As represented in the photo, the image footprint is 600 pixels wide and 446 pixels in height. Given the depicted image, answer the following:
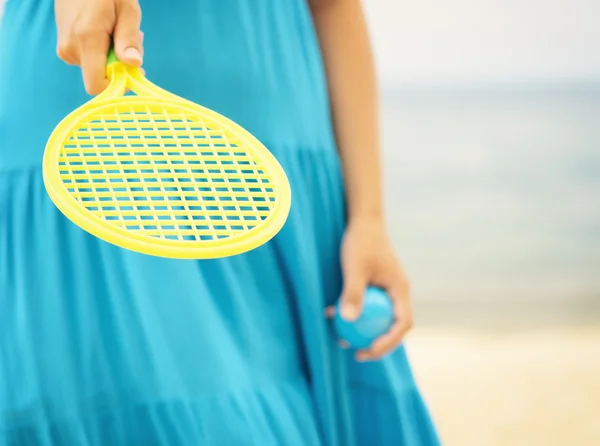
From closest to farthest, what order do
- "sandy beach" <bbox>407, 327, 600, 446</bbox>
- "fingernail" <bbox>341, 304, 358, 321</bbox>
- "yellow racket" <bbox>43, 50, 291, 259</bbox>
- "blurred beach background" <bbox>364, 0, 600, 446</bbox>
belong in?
"yellow racket" <bbox>43, 50, 291, 259</bbox>
"fingernail" <bbox>341, 304, 358, 321</bbox>
"sandy beach" <bbox>407, 327, 600, 446</bbox>
"blurred beach background" <bbox>364, 0, 600, 446</bbox>

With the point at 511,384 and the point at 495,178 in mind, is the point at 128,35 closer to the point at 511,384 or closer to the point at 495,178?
the point at 511,384

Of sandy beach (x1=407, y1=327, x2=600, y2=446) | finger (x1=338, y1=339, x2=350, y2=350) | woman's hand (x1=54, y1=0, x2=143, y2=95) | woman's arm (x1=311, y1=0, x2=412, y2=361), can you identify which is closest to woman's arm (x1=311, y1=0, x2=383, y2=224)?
woman's arm (x1=311, y1=0, x2=412, y2=361)

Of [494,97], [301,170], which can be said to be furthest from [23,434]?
[494,97]

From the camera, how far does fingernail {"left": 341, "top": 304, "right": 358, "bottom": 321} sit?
0.63 m

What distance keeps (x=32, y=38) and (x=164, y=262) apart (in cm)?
21

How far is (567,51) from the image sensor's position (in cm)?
178

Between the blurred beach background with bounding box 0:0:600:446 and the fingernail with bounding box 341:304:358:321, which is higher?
the fingernail with bounding box 341:304:358:321

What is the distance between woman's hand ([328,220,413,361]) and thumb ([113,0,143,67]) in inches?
9.9

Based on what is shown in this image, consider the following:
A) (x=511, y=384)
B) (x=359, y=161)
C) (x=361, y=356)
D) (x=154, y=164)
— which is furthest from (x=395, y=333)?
(x=511, y=384)

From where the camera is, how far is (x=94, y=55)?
504mm

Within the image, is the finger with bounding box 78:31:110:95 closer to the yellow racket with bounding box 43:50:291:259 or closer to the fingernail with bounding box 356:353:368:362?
the yellow racket with bounding box 43:50:291:259

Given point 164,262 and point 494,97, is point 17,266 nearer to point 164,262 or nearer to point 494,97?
point 164,262

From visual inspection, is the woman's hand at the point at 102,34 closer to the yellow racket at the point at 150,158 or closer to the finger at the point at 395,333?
the yellow racket at the point at 150,158

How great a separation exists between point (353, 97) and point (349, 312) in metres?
0.21
